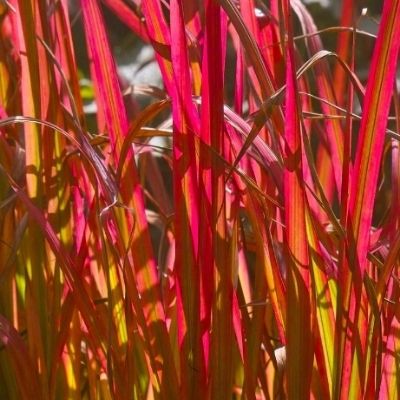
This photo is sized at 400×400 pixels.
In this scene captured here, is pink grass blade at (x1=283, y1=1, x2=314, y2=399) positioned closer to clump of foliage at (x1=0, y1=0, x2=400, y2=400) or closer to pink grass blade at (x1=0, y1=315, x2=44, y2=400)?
clump of foliage at (x1=0, y1=0, x2=400, y2=400)

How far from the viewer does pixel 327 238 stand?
1.80ft

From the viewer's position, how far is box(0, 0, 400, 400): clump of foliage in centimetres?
47

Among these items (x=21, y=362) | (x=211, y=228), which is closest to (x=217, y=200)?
(x=211, y=228)

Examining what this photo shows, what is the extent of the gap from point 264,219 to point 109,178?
0.30ft

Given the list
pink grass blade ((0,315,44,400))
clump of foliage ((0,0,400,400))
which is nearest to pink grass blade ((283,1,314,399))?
clump of foliage ((0,0,400,400))

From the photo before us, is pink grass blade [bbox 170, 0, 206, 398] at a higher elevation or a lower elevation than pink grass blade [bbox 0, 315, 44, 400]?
higher

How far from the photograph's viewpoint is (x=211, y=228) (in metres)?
0.49

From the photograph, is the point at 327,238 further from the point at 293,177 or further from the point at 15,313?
the point at 15,313

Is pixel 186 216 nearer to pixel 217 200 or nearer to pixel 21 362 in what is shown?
pixel 217 200

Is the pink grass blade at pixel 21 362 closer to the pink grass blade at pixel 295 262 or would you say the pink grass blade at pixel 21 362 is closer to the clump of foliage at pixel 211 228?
the clump of foliage at pixel 211 228

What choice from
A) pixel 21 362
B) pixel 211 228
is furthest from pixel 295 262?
pixel 21 362

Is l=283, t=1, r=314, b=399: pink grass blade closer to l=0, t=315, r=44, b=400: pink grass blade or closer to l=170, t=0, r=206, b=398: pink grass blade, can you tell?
l=170, t=0, r=206, b=398: pink grass blade

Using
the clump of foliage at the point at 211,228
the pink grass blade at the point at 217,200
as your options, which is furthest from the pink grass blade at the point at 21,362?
the pink grass blade at the point at 217,200

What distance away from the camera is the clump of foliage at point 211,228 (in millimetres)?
471
